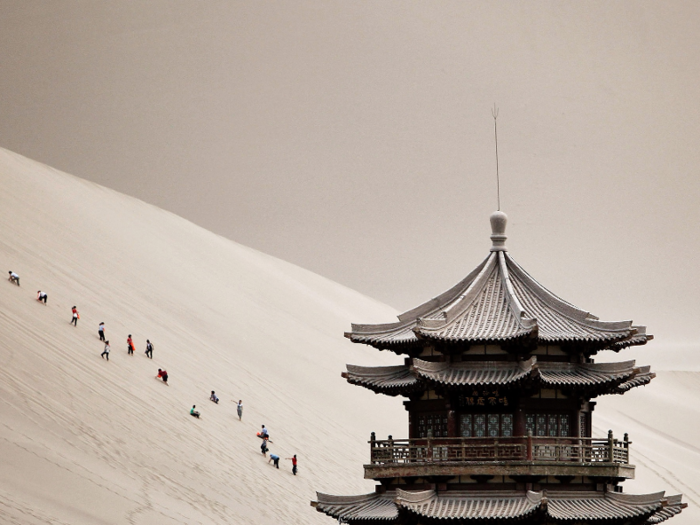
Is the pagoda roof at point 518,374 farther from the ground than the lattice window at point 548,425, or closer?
farther from the ground

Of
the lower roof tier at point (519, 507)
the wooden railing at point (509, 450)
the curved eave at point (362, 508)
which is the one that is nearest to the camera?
the lower roof tier at point (519, 507)

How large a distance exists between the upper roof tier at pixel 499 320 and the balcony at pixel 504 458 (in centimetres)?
182

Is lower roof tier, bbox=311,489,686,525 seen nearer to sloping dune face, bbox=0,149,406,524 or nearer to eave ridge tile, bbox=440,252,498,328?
eave ridge tile, bbox=440,252,498,328

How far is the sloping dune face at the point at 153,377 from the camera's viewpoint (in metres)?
37.1

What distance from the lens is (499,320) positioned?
2494 centimetres

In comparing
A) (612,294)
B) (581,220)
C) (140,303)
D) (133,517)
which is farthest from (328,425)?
(581,220)

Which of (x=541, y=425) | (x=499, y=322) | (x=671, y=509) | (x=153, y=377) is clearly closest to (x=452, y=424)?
(x=541, y=425)

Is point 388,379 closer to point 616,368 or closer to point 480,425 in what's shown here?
point 480,425

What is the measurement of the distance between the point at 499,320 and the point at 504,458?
2.63m

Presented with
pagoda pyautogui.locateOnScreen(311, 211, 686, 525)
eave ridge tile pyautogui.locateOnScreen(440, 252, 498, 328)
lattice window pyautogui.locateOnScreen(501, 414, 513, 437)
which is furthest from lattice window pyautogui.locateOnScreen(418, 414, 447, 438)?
eave ridge tile pyautogui.locateOnScreen(440, 252, 498, 328)

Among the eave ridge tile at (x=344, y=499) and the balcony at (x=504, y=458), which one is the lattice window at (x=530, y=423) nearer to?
the balcony at (x=504, y=458)

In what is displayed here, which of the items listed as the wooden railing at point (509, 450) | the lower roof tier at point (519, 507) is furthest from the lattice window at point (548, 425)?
the lower roof tier at point (519, 507)

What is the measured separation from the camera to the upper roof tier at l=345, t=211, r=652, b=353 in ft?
79.3

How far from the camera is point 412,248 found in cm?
18988
